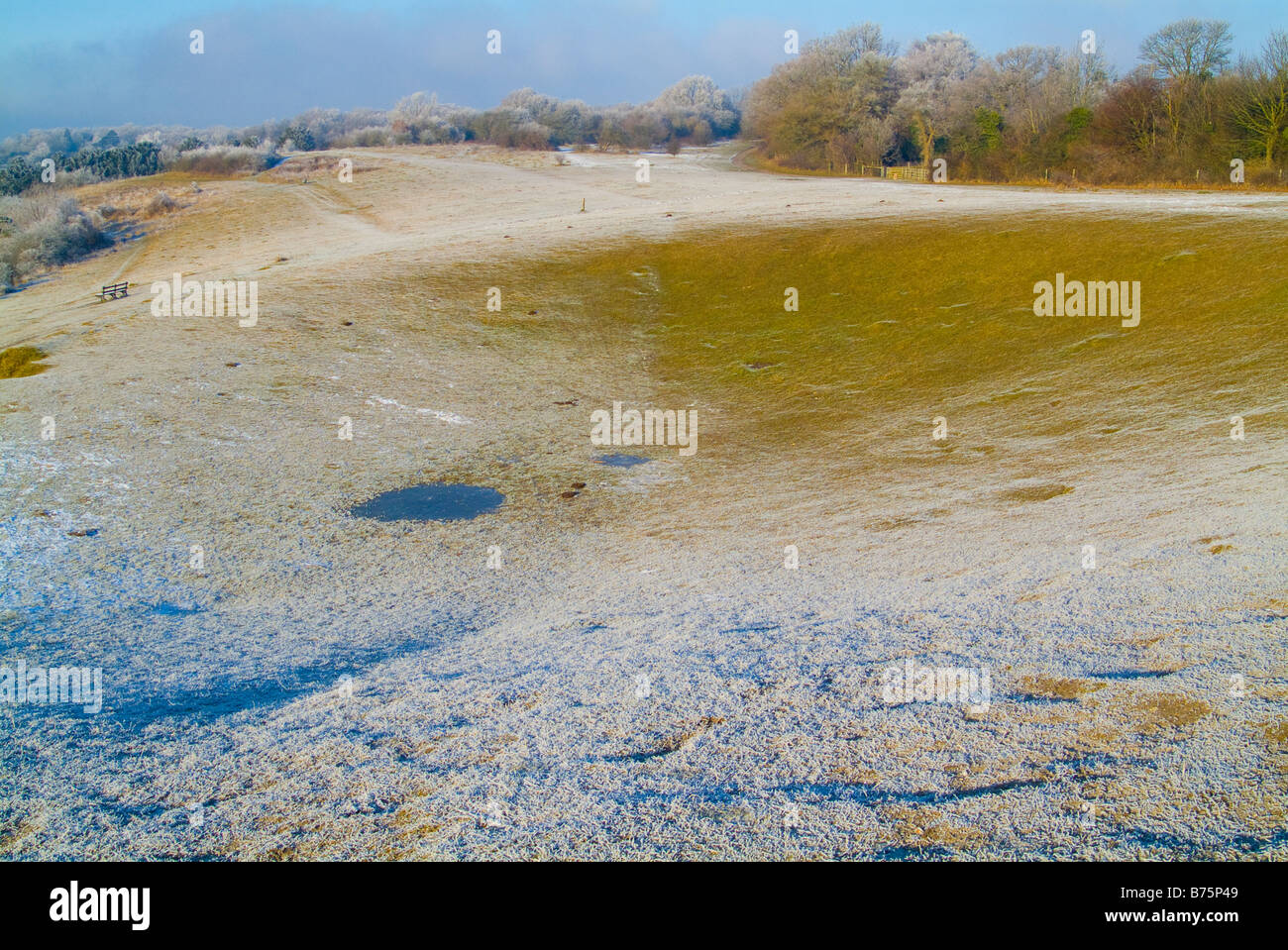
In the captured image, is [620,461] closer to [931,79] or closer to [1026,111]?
[1026,111]

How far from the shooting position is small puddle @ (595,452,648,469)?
66.8ft

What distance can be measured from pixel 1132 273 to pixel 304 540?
27287 millimetres

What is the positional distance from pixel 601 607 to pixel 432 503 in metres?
7.14

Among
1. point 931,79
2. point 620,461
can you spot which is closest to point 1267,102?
point 931,79

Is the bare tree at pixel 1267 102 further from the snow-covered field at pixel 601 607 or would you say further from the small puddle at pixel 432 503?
the small puddle at pixel 432 503

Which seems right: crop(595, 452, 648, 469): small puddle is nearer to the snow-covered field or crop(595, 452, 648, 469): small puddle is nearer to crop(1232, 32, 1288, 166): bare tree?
the snow-covered field

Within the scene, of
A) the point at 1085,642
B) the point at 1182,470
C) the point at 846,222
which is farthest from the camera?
the point at 846,222

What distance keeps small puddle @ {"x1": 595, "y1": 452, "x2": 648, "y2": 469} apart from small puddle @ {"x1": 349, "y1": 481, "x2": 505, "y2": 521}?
323 centimetres

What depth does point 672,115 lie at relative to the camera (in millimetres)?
119562

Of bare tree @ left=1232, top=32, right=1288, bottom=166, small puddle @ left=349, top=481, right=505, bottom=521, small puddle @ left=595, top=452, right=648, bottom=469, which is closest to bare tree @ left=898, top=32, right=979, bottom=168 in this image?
bare tree @ left=1232, top=32, right=1288, bottom=166

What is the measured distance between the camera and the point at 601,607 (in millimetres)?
12164

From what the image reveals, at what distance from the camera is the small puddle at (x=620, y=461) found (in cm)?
2038
